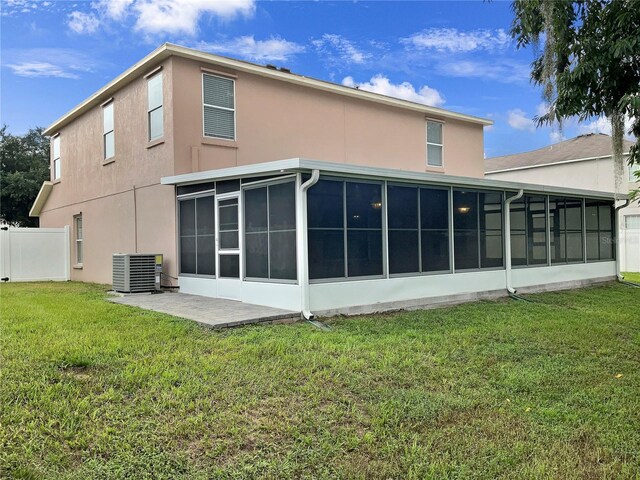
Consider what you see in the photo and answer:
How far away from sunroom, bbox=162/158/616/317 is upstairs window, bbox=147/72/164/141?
1.60 metres

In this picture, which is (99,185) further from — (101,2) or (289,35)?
(289,35)

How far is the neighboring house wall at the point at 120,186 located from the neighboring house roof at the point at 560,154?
17.1 metres

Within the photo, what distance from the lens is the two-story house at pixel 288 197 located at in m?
8.14

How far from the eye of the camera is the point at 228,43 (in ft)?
43.1

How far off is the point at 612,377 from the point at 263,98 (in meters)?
9.77

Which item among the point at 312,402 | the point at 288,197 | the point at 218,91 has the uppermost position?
the point at 218,91

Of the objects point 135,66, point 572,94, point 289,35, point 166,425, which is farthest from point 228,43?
point 166,425

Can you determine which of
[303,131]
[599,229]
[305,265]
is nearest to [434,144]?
[303,131]

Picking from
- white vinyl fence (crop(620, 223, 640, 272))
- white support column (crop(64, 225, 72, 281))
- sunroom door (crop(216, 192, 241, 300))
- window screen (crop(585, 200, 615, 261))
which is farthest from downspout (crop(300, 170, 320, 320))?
white vinyl fence (crop(620, 223, 640, 272))

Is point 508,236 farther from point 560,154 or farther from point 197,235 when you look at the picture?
point 560,154

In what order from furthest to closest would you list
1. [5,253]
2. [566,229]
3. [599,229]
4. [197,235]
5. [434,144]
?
[434,144] → [5,253] → [599,229] → [566,229] → [197,235]

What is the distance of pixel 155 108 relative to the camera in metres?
11.2

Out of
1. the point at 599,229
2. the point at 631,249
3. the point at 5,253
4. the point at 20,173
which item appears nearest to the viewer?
the point at 599,229

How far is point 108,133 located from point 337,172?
869 centimetres
